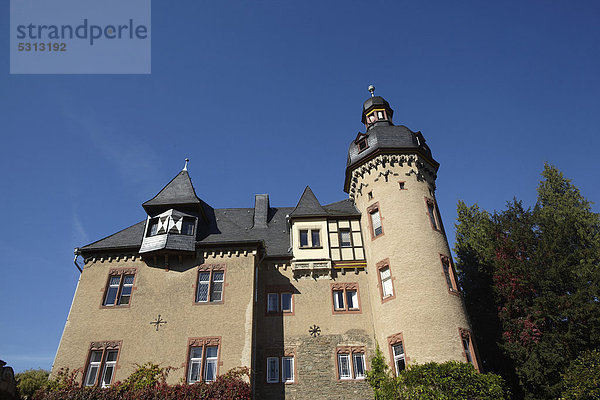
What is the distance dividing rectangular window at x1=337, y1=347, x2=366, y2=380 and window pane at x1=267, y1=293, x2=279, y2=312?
4.08 meters

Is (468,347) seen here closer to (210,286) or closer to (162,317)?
(210,286)

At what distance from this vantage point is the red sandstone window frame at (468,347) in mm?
17469

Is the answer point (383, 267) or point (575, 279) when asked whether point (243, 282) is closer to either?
point (383, 267)

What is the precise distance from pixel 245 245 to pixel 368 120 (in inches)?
559

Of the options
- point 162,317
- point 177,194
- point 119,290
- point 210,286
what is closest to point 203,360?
point 162,317

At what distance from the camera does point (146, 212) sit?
22031mm

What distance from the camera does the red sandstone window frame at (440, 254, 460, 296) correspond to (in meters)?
19.3

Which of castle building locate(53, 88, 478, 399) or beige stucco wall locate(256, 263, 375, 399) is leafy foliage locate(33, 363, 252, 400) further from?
beige stucco wall locate(256, 263, 375, 399)

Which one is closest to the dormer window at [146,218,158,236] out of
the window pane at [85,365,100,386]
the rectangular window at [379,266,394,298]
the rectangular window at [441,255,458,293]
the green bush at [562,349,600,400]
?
the window pane at [85,365,100,386]

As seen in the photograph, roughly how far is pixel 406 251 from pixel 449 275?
2.46 meters

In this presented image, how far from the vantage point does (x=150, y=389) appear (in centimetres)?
1586

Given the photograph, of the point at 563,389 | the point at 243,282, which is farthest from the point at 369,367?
the point at 563,389

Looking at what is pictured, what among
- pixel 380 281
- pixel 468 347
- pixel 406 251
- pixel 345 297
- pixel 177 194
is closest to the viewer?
pixel 468 347

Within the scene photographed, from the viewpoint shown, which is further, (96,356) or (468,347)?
(468,347)
